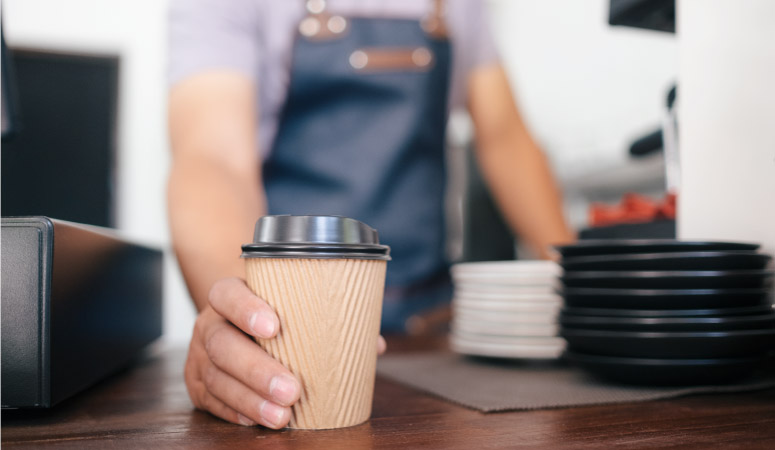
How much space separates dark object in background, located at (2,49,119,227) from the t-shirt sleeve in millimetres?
322

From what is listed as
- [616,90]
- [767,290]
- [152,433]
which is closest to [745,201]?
[767,290]

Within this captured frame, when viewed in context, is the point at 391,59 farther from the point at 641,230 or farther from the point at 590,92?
the point at 590,92

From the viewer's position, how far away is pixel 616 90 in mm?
2129

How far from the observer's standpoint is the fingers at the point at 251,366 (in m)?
0.45

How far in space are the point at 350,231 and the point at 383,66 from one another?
0.97 m

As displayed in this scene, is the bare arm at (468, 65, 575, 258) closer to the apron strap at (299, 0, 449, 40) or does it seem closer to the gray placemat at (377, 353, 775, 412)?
the apron strap at (299, 0, 449, 40)

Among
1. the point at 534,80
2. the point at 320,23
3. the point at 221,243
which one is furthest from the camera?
the point at 534,80

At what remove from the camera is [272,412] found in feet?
1.49

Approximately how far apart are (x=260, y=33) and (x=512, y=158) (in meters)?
0.71

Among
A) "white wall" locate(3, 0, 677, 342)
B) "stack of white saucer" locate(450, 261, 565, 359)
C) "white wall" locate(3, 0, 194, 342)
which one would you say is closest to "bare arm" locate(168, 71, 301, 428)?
"stack of white saucer" locate(450, 261, 565, 359)

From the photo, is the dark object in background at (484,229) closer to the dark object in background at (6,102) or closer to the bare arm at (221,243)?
the bare arm at (221,243)

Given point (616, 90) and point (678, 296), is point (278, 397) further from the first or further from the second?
point (616, 90)

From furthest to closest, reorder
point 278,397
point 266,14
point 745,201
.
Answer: point 266,14 < point 745,201 < point 278,397

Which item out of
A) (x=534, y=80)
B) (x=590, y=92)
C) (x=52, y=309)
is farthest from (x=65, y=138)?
(x=534, y=80)
